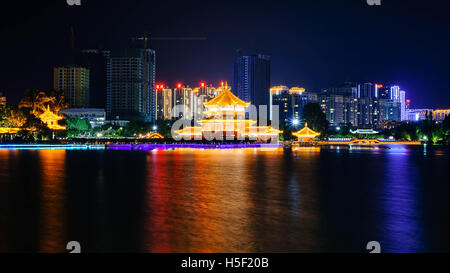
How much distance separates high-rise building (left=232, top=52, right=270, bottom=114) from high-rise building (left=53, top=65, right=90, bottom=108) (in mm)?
42802

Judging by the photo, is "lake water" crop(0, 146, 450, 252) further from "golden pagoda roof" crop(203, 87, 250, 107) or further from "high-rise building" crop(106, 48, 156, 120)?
"high-rise building" crop(106, 48, 156, 120)

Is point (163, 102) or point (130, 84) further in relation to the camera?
point (163, 102)

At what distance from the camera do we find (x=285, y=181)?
18625mm

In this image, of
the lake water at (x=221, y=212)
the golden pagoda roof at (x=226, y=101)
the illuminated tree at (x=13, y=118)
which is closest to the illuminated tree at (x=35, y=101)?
the illuminated tree at (x=13, y=118)

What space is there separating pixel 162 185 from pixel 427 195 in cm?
963

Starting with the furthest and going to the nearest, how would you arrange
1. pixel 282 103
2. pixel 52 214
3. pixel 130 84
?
1. pixel 282 103
2. pixel 130 84
3. pixel 52 214

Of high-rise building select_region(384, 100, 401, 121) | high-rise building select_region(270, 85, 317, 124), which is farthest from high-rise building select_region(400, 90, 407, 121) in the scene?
high-rise building select_region(270, 85, 317, 124)

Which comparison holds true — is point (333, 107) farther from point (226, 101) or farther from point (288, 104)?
point (226, 101)

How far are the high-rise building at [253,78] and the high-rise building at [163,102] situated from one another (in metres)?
20.2

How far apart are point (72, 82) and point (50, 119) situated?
190ft

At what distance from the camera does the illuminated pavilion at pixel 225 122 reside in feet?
164

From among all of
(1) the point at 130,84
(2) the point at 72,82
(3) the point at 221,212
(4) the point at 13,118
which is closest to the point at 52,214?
(3) the point at 221,212

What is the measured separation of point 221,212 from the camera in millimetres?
11906
